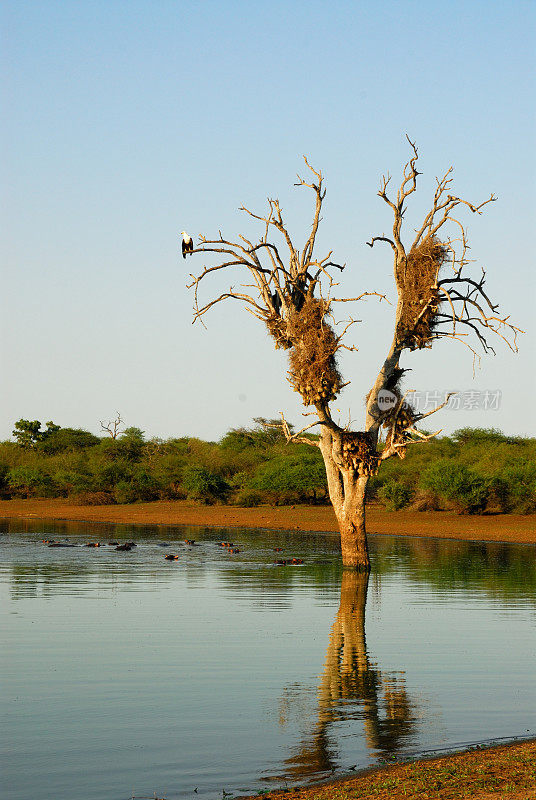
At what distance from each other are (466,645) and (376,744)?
17.5ft

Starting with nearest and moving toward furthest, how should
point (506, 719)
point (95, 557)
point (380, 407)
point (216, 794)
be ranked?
point (216, 794), point (506, 719), point (380, 407), point (95, 557)

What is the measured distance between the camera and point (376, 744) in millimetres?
7625

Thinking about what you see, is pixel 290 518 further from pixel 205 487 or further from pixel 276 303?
pixel 276 303

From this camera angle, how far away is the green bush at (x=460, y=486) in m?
40.8

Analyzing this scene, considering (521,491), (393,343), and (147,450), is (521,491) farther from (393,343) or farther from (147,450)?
(147,450)

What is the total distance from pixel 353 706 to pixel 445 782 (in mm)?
2570

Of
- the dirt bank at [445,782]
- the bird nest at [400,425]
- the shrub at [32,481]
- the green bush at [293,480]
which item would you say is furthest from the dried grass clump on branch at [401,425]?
the shrub at [32,481]

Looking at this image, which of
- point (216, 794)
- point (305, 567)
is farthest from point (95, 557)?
point (216, 794)

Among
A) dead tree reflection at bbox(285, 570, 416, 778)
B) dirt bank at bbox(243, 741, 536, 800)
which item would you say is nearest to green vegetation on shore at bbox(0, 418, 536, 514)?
dead tree reflection at bbox(285, 570, 416, 778)

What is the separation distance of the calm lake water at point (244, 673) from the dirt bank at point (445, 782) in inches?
15.5

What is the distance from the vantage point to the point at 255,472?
55062mm

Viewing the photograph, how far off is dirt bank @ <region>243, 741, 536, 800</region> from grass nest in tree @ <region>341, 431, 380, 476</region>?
48.2 ft

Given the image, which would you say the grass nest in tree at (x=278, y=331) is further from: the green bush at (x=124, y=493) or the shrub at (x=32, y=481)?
the shrub at (x=32, y=481)

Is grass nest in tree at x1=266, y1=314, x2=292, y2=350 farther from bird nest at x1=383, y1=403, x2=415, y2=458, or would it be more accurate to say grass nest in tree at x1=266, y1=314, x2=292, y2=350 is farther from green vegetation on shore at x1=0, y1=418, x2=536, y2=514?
green vegetation on shore at x1=0, y1=418, x2=536, y2=514
